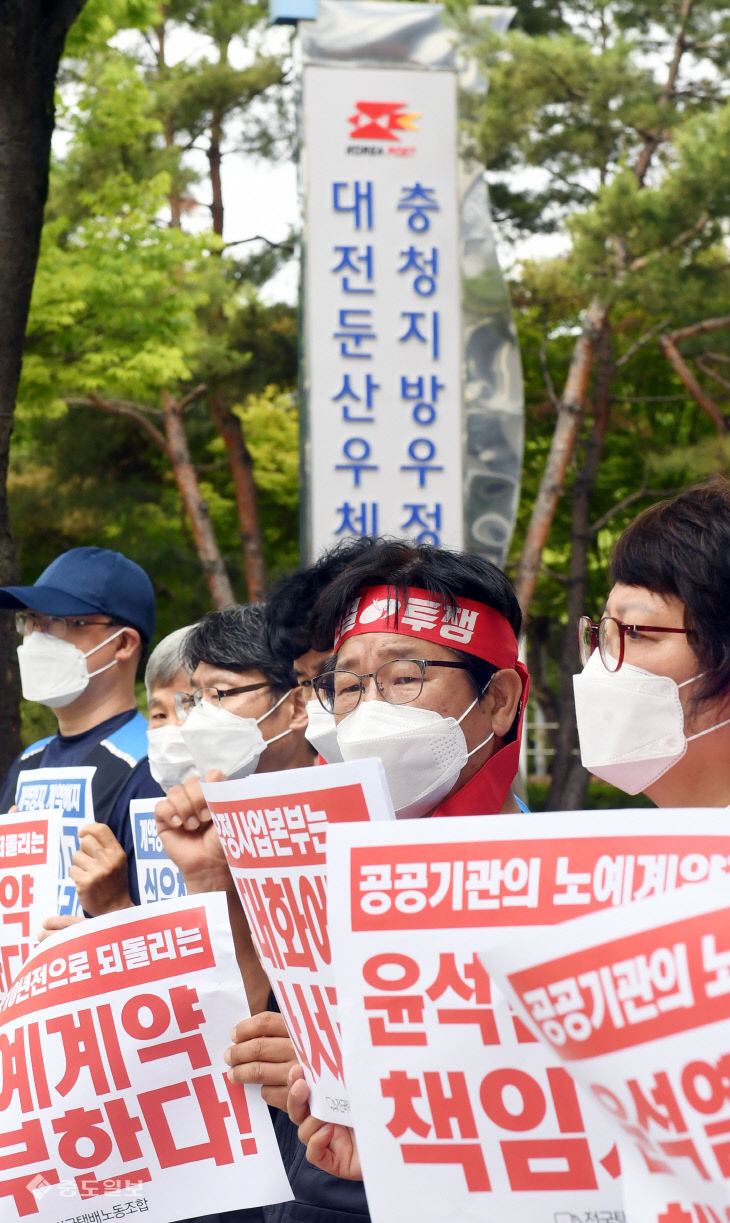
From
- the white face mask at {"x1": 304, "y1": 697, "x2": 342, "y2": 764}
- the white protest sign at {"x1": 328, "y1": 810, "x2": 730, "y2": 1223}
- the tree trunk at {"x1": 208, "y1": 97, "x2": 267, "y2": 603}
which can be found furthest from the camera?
the tree trunk at {"x1": 208, "y1": 97, "x2": 267, "y2": 603}

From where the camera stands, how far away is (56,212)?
60.3 feet

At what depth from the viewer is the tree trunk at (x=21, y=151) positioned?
516cm

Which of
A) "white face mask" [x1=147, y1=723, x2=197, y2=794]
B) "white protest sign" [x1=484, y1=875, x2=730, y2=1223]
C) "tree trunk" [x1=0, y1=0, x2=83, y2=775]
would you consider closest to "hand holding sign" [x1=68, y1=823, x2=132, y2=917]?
"white face mask" [x1=147, y1=723, x2=197, y2=794]

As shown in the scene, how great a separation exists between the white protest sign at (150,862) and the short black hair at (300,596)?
1.44 ft

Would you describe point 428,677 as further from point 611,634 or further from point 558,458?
point 558,458

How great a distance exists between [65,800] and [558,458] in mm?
16118

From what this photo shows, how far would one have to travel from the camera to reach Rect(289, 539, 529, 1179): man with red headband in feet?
7.81

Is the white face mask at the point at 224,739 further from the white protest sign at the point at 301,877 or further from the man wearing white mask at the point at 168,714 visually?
the white protest sign at the point at 301,877

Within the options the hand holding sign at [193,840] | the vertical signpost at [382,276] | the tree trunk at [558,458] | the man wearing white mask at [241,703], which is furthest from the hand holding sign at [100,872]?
the tree trunk at [558,458]

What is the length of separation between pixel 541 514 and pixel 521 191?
16.0 ft

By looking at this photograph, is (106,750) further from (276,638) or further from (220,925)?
(220,925)

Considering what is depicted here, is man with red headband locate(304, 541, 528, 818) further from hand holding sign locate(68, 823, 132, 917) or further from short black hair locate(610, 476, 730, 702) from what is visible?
hand holding sign locate(68, 823, 132, 917)

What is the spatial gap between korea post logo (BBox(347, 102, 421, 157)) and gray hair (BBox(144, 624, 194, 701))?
9.34m

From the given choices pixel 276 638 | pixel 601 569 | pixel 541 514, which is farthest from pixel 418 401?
pixel 601 569
